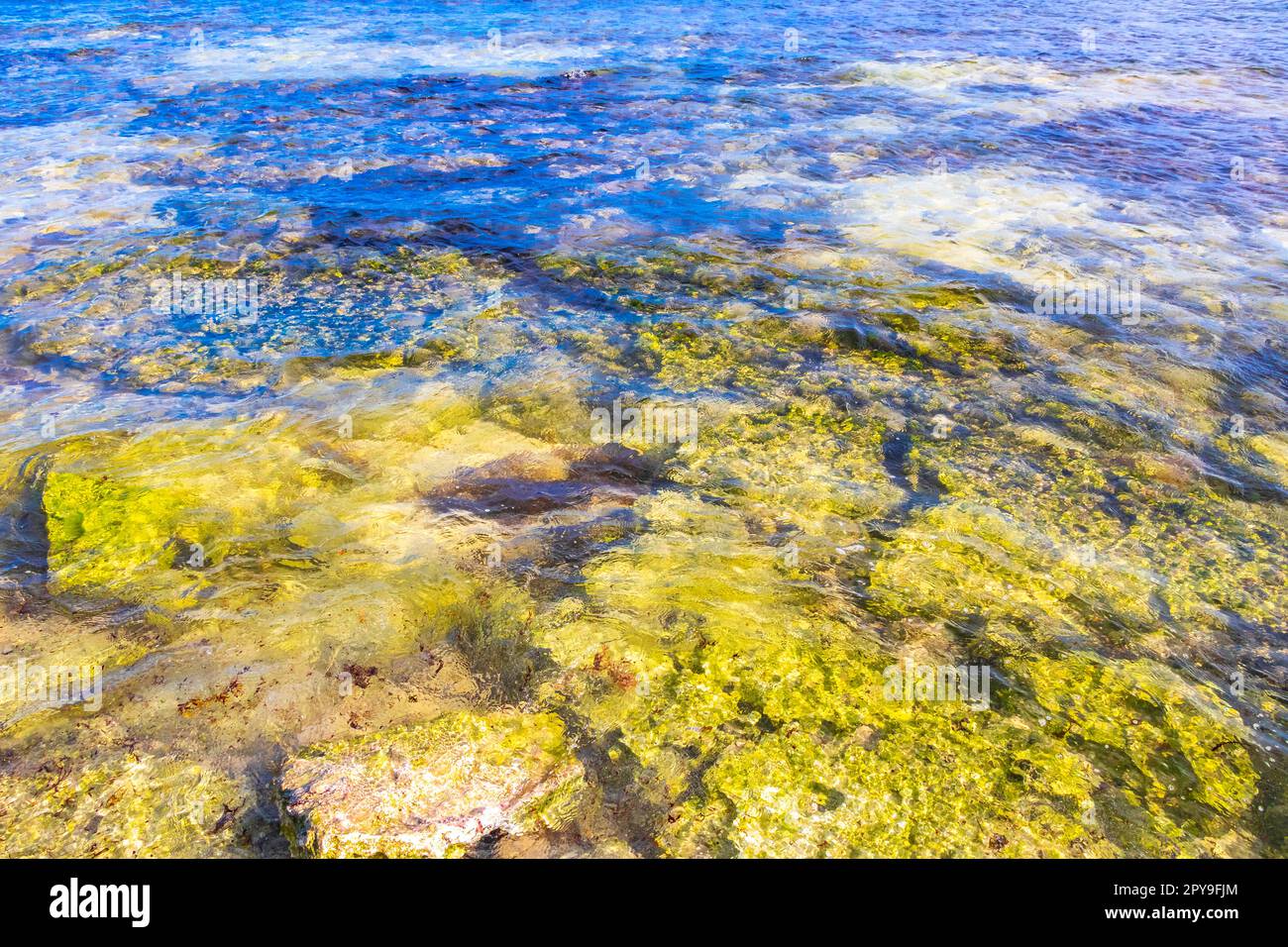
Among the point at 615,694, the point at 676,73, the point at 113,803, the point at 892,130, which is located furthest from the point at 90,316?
the point at 676,73

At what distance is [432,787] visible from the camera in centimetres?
407

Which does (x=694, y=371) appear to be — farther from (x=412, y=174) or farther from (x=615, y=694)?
(x=412, y=174)

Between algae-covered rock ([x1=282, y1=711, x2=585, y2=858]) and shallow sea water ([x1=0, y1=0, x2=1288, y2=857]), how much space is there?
28mm

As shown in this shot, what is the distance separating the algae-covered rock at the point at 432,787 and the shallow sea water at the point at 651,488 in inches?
1.1

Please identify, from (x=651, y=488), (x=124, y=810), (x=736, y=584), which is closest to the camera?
(x=124, y=810)

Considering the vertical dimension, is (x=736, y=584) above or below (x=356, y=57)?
below

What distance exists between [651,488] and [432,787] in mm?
3046

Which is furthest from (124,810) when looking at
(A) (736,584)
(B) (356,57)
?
(B) (356,57)

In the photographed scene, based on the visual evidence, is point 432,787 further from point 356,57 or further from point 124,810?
point 356,57

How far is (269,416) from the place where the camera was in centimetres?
728

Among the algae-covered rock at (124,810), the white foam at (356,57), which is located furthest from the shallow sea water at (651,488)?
the white foam at (356,57)

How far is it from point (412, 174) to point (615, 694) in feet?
37.3

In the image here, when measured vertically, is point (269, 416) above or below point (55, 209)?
below

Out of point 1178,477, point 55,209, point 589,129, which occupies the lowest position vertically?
point 1178,477
